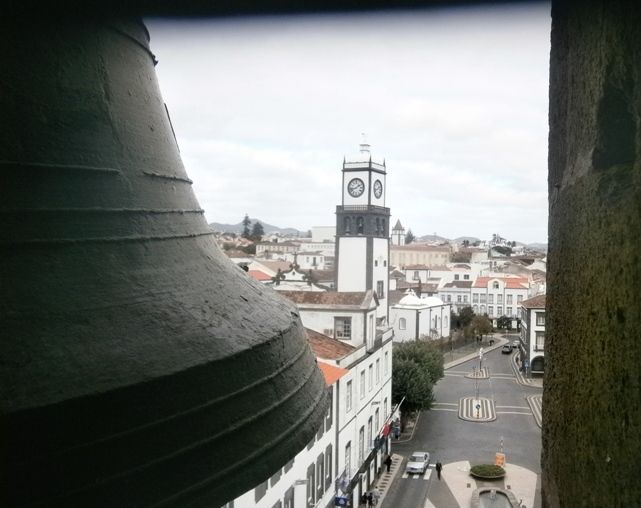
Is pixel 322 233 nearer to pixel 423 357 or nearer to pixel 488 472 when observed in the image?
pixel 423 357

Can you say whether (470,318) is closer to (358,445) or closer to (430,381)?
(430,381)

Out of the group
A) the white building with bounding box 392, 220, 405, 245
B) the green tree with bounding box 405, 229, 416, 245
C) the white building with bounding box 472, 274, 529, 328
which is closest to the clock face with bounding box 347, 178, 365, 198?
the white building with bounding box 472, 274, 529, 328

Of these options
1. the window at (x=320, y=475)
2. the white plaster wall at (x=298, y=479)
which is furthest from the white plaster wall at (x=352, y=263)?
the window at (x=320, y=475)

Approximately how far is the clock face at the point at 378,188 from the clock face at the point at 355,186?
0.83 metres

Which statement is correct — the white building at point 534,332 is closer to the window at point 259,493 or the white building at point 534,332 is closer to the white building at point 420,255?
the window at point 259,493

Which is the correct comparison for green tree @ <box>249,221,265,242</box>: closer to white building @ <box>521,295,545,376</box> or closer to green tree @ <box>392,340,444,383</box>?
white building @ <box>521,295,545,376</box>

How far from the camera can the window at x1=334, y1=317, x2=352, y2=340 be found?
2167cm

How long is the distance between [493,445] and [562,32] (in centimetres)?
2638

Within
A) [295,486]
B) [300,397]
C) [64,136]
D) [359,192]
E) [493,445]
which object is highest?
[359,192]

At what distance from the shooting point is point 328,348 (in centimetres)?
1834

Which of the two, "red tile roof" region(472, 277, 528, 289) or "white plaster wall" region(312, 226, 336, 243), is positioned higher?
"white plaster wall" region(312, 226, 336, 243)

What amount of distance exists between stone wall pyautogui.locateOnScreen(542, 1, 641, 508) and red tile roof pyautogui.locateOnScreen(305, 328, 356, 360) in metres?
15.8

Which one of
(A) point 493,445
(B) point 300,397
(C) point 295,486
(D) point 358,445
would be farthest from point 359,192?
(B) point 300,397

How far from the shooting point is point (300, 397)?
148 centimetres
